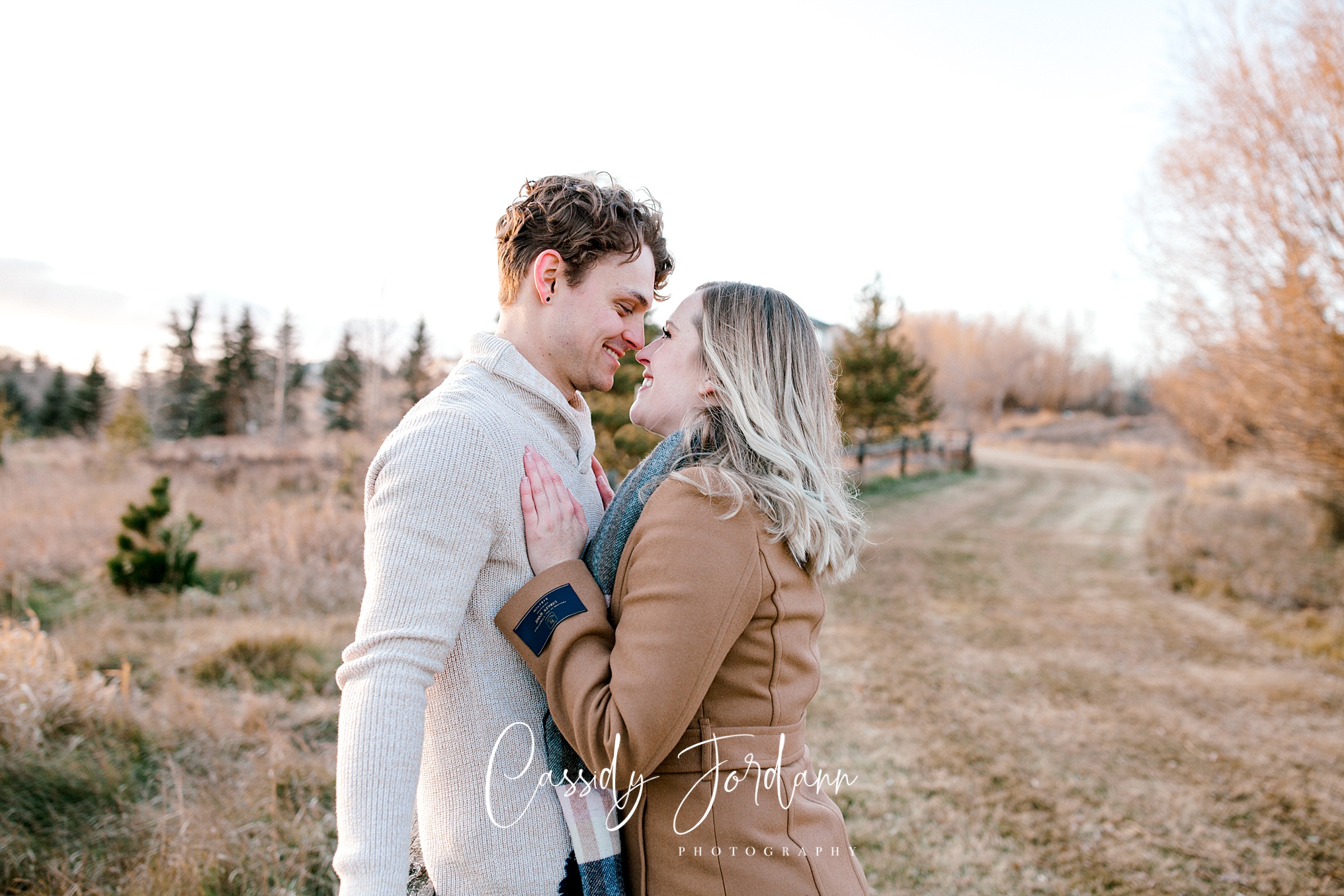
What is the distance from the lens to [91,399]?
3516cm

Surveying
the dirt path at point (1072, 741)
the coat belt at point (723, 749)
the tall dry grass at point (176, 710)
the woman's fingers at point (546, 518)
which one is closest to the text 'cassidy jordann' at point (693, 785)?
the coat belt at point (723, 749)

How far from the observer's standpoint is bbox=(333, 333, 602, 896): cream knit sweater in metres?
1.25

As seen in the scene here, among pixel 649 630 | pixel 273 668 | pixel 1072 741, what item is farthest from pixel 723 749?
pixel 273 668

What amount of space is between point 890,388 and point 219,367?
1209 inches

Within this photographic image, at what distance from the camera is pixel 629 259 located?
6.21 ft

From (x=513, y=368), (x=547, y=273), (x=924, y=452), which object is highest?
(x=547, y=273)

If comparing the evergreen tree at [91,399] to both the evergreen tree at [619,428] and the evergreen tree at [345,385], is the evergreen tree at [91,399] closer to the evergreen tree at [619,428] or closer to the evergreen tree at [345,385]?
the evergreen tree at [345,385]

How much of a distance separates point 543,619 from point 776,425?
69cm

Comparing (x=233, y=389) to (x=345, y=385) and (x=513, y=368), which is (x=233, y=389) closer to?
(x=345, y=385)

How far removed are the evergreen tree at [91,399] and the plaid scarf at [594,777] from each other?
140ft

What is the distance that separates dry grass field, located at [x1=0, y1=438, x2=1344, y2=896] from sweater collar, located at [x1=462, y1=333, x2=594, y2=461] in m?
2.60

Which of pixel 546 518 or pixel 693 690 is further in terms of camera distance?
pixel 546 518

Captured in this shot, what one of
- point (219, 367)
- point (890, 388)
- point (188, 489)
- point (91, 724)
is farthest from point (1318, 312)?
point (219, 367)

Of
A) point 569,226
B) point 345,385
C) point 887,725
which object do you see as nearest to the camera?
point 569,226
